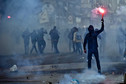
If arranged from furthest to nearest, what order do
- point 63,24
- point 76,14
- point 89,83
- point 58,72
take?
point 76,14
point 63,24
point 58,72
point 89,83

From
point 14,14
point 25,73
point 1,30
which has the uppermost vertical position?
point 14,14

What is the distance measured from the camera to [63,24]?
3030 cm

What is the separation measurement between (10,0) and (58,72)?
18573mm

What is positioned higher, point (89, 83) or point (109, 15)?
point (109, 15)

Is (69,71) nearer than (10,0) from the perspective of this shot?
Yes

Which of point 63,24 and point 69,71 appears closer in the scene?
A: point 69,71

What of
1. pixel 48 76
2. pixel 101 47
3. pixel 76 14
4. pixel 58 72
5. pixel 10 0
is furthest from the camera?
pixel 76 14

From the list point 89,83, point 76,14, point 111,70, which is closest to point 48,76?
point 89,83

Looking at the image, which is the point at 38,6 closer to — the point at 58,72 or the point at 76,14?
the point at 76,14

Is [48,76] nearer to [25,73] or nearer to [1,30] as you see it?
[25,73]

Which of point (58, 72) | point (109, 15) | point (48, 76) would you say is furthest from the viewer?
point (109, 15)

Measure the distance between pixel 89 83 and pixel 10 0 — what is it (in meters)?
20.9

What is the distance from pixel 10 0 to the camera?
27.0 m

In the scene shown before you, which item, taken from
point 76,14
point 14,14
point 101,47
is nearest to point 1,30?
point 14,14
